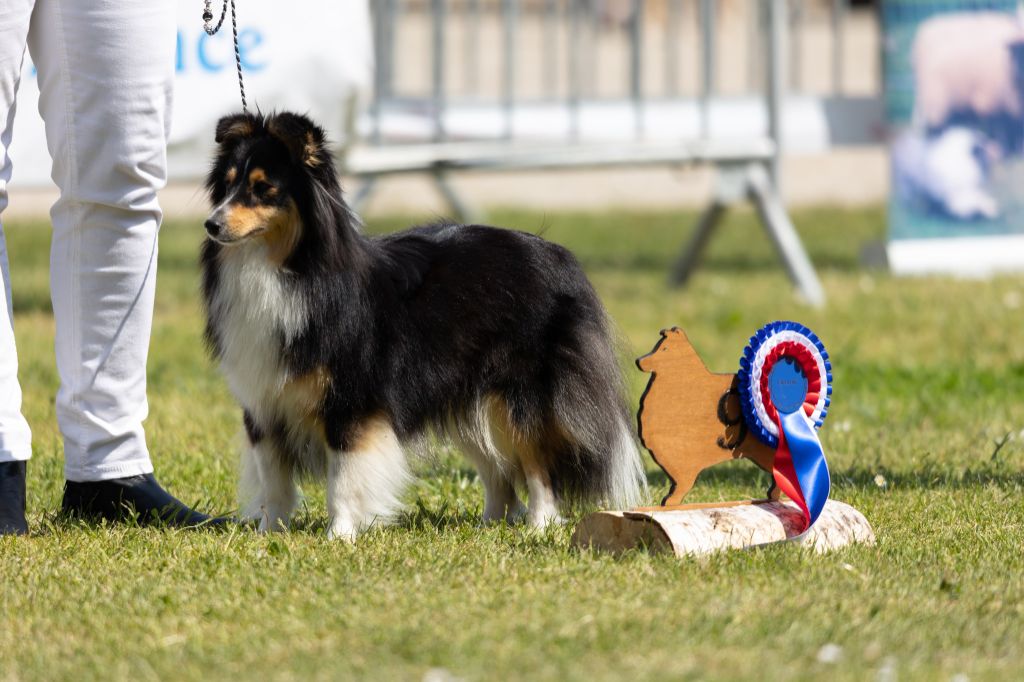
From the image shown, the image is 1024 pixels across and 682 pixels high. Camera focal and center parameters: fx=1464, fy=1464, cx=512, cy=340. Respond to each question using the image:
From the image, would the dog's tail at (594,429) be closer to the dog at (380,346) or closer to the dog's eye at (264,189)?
the dog at (380,346)

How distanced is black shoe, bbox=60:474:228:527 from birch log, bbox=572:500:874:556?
3.64 feet

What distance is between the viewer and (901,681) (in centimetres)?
254

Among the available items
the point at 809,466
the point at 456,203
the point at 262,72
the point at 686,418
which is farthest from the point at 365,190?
the point at 809,466

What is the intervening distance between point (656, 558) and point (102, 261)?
63.7 inches

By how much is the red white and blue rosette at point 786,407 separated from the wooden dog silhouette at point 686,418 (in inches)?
1.7

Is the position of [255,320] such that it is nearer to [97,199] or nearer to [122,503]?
[97,199]

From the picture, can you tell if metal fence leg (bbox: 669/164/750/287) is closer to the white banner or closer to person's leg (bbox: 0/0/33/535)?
the white banner

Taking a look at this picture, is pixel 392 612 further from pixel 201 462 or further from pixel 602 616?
pixel 201 462

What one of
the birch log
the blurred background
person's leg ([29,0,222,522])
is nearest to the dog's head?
person's leg ([29,0,222,522])

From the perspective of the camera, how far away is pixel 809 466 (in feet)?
11.6

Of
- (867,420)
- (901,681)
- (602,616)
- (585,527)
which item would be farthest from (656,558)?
(867,420)

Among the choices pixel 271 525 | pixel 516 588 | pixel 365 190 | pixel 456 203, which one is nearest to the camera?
pixel 516 588

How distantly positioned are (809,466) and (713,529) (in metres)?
0.31

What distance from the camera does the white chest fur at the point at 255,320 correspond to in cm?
364
